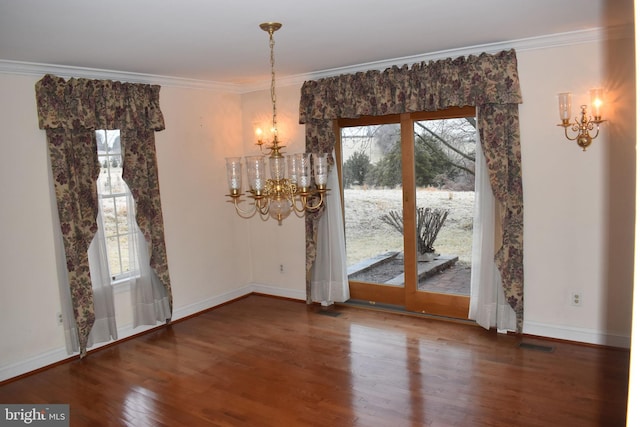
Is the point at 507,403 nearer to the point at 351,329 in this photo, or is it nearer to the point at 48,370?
the point at 351,329

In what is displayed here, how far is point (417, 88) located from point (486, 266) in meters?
1.82

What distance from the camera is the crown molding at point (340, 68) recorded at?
149 inches

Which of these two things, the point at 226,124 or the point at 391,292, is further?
the point at 226,124

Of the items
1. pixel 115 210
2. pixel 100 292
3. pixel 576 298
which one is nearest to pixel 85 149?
pixel 115 210

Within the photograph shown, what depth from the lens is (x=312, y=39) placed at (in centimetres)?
371

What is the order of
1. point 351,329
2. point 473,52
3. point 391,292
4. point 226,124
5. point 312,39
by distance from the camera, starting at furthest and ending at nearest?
point 226,124 → point 391,292 → point 351,329 → point 473,52 → point 312,39

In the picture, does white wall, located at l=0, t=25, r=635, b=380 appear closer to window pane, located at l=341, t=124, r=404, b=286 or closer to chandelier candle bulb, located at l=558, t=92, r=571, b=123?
chandelier candle bulb, located at l=558, t=92, r=571, b=123

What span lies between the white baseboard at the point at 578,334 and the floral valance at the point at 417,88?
203cm

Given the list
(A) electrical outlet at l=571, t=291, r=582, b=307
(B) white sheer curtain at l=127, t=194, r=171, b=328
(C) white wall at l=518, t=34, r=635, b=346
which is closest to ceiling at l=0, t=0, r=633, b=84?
(C) white wall at l=518, t=34, r=635, b=346

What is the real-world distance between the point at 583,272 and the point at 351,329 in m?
2.16

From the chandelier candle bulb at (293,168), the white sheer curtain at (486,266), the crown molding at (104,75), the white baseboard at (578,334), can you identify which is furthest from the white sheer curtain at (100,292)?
the white baseboard at (578,334)

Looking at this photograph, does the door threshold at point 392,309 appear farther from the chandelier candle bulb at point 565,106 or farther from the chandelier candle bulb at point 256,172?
the chandelier candle bulb at point 256,172

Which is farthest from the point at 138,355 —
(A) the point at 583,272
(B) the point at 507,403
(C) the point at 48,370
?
(A) the point at 583,272

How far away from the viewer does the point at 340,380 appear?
3.67m
